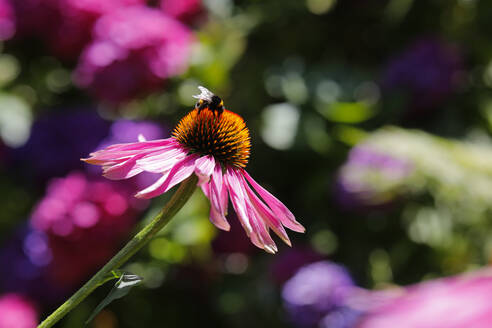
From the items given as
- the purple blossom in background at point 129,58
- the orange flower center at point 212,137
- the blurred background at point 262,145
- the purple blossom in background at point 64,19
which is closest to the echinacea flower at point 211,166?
the orange flower center at point 212,137

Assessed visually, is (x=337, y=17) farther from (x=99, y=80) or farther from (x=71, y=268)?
(x=71, y=268)

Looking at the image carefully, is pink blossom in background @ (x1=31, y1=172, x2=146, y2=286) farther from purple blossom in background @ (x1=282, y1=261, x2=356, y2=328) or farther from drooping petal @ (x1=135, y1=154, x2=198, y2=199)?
drooping petal @ (x1=135, y1=154, x2=198, y2=199)

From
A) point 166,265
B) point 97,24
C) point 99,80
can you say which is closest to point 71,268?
point 166,265

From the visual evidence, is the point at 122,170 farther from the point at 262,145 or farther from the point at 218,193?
the point at 262,145

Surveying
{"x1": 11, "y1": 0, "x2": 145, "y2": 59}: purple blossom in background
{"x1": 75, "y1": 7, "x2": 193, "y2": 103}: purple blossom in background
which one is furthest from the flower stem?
{"x1": 11, "y1": 0, "x2": 145, "y2": 59}: purple blossom in background

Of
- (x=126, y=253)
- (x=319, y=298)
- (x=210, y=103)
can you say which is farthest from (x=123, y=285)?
(x=319, y=298)

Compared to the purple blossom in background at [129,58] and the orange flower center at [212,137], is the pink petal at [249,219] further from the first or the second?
the purple blossom in background at [129,58]
